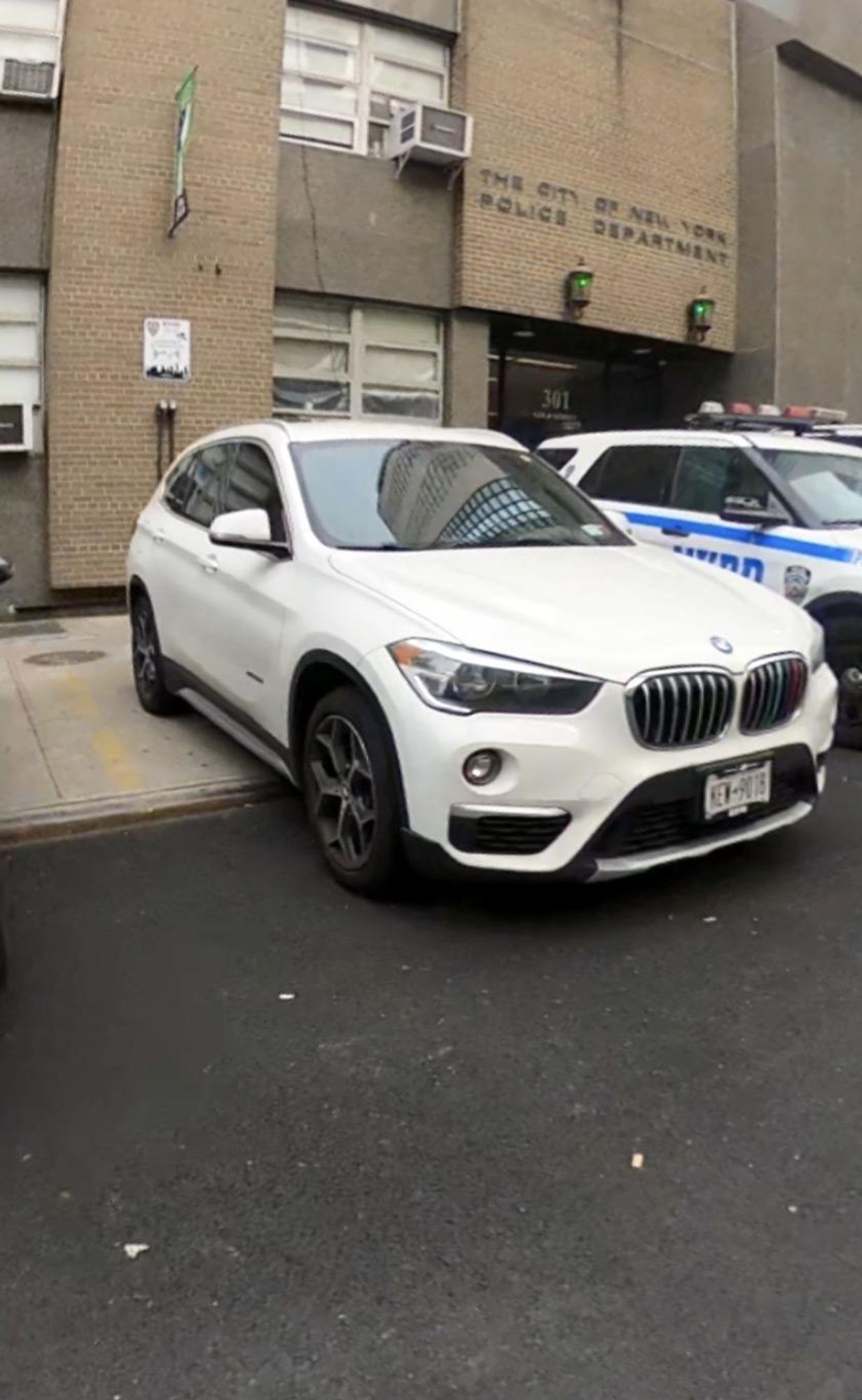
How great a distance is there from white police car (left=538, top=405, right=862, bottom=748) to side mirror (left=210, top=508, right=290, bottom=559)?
332cm

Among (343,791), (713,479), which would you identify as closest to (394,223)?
(713,479)

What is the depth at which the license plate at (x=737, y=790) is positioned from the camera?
392 centimetres

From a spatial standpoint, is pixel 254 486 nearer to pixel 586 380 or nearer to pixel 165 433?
pixel 165 433

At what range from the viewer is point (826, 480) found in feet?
23.0

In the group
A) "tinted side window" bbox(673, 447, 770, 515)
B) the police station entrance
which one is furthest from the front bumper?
the police station entrance

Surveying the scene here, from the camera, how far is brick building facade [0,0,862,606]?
10.1m

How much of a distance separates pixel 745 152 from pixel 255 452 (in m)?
11.2

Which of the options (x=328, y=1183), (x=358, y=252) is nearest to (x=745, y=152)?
(x=358, y=252)

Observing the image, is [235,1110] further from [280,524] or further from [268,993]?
[280,524]

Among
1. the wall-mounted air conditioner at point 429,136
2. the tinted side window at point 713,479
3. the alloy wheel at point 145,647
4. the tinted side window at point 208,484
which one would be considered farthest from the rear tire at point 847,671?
the wall-mounted air conditioner at point 429,136

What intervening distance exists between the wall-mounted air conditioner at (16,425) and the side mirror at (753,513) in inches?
258

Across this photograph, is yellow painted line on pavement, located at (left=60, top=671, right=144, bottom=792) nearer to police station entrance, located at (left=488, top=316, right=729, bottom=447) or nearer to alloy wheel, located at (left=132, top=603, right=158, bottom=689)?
A: alloy wheel, located at (left=132, top=603, right=158, bottom=689)

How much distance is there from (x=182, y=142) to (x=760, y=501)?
6.49m

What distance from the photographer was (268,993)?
3553mm
